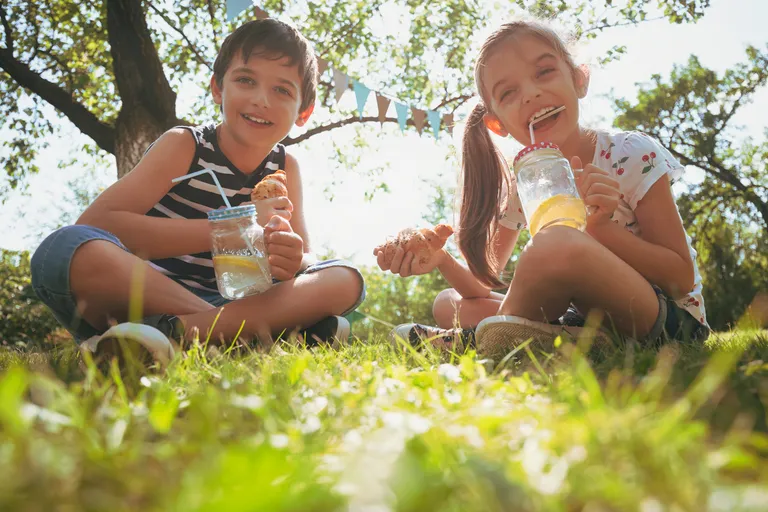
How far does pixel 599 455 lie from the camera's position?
59 centimetres

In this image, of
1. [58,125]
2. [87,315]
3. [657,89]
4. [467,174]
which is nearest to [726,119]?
[657,89]

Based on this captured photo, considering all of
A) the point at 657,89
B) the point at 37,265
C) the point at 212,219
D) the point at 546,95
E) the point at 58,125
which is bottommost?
the point at 37,265

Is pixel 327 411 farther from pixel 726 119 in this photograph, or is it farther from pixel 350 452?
pixel 726 119

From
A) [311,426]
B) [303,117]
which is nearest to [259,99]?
[303,117]

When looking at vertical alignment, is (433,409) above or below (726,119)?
below

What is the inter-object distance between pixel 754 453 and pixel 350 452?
1.55 feet

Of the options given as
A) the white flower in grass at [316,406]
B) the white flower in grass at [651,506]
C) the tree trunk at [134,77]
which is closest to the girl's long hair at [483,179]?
the white flower in grass at [316,406]

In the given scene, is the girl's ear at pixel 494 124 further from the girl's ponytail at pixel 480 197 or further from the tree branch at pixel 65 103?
the tree branch at pixel 65 103

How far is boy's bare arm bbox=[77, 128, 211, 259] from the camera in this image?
7.10ft

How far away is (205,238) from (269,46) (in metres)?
0.95

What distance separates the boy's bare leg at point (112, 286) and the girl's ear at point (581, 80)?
68.3 inches

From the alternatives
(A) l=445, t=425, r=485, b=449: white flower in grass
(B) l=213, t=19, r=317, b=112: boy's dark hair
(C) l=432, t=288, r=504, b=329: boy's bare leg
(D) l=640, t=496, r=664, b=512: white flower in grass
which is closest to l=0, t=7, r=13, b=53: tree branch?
(B) l=213, t=19, r=317, b=112: boy's dark hair

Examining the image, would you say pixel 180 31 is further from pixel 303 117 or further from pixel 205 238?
pixel 205 238

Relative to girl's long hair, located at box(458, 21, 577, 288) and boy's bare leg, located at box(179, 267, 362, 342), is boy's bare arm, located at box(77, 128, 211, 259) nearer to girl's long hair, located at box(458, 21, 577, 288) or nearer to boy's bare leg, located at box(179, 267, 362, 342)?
boy's bare leg, located at box(179, 267, 362, 342)
